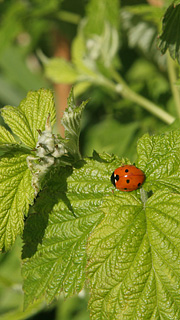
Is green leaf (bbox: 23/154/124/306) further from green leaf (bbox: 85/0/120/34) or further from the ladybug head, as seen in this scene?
green leaf (bbox: 85/0/120/34)

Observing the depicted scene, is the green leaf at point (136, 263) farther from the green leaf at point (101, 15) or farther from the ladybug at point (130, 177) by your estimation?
the green leaf at point (101, 15)

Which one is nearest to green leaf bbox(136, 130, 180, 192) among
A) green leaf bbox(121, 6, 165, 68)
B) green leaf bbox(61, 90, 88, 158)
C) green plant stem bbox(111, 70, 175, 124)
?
green leaf bbox(61, 90, 88, 158)

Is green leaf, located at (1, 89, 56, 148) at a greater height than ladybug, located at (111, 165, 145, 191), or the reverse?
green leaf, located at (1, 89, 56, 148)

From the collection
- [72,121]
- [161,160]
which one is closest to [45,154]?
[72,121]

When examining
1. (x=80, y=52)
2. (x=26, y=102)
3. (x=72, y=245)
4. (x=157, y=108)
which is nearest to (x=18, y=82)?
(x=80, y=52)

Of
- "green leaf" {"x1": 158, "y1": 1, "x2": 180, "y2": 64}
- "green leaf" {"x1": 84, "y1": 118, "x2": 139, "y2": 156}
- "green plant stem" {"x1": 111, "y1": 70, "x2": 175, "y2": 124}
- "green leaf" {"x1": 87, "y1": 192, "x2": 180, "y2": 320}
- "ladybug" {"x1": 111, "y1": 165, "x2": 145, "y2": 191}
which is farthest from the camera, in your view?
"green leaf" {"x1": 84, "y1": 118, "x2": 139, "y2": 156}

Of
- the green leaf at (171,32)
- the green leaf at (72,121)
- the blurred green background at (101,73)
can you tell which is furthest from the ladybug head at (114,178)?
the blurred green background at (101,73)

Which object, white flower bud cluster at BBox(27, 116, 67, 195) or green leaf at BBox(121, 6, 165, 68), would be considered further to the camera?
green leaf at BBox(121, 6, 165, 68)
